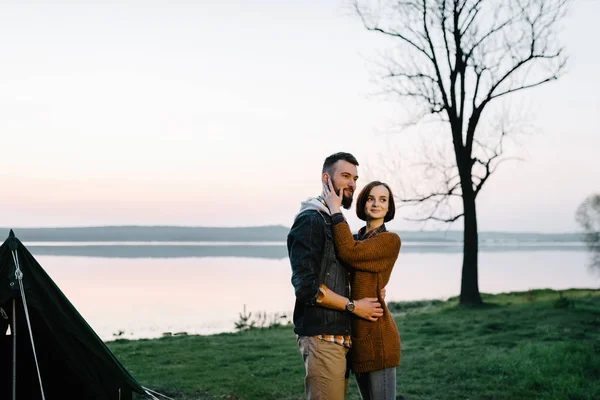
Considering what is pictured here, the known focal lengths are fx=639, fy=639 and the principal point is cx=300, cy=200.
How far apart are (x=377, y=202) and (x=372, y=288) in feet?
1.92

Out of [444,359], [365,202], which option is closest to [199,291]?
[444,359]

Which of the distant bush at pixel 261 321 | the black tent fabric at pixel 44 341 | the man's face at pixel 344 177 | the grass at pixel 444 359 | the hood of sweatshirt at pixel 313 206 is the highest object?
the man's face at pixel 344 177

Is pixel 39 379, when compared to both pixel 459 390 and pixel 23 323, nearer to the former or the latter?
pixel 23 323

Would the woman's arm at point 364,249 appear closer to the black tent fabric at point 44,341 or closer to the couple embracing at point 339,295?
the couple embracing at point 339,295

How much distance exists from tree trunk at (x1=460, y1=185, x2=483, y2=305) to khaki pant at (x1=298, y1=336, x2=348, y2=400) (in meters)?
13.7

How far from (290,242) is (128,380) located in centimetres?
342

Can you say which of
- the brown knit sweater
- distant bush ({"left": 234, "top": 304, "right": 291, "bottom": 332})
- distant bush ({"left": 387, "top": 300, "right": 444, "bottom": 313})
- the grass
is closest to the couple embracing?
the brown knit sweater

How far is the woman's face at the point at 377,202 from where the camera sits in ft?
14.4

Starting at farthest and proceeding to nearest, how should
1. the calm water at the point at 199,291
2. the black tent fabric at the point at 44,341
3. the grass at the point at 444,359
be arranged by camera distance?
the calm water at the point at 199,291 → the grass at the point at 444,359 → the black tent fabric at the point at 44,341

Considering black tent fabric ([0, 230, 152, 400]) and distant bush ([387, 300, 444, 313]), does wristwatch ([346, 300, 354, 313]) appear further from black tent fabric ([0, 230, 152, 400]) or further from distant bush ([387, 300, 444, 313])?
distant bush ([387, 300, 444, 313])

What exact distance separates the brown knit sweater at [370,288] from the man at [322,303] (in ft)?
0.25

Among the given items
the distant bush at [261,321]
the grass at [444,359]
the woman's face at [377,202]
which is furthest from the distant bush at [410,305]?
the woman's face at [377,202]

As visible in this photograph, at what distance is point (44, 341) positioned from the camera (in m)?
6.29

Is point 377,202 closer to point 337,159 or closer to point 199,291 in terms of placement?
point 337,159
